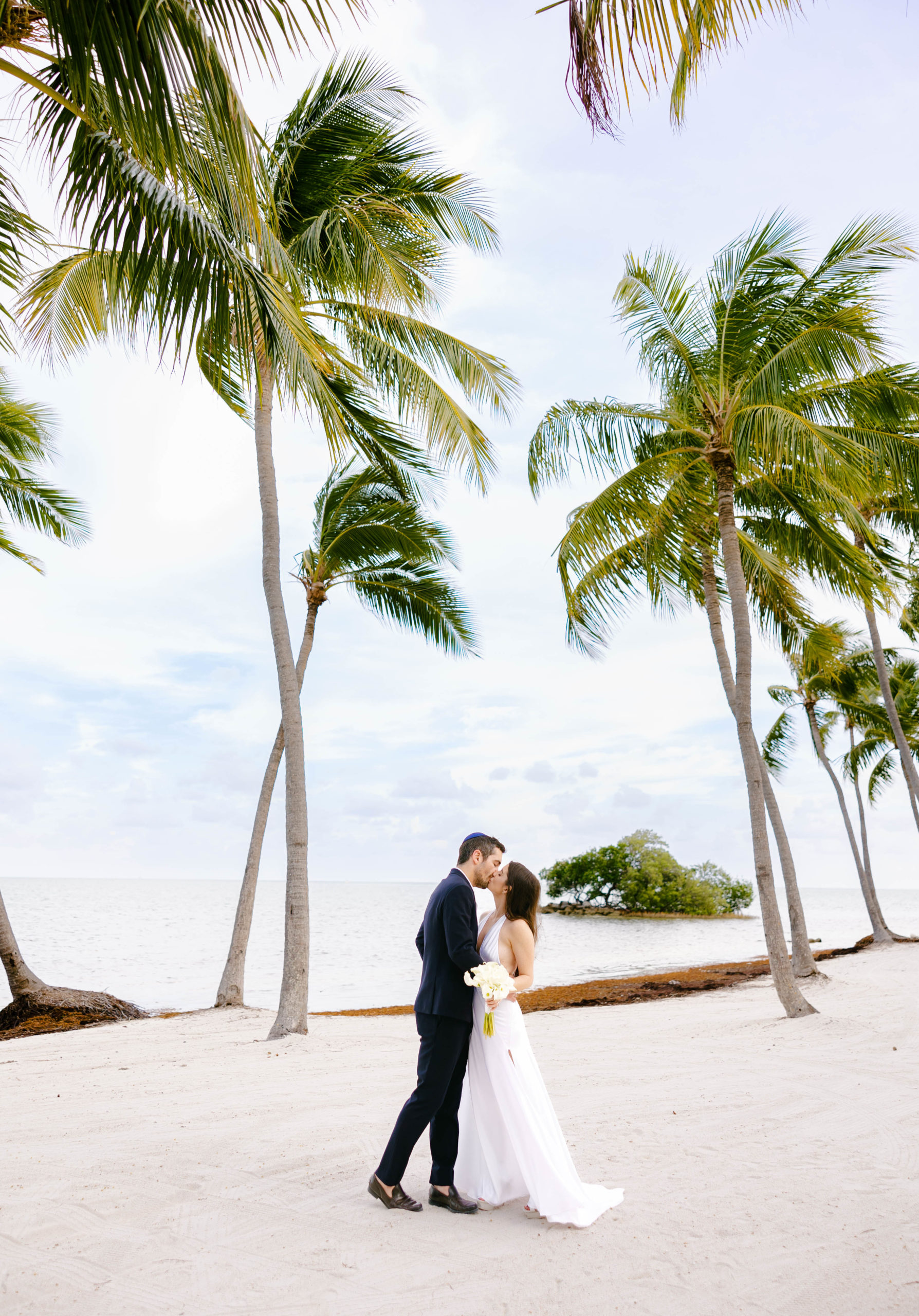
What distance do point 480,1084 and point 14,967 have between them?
10.6 metres

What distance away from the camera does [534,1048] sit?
866 centimetres

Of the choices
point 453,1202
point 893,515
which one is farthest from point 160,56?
point 893,515

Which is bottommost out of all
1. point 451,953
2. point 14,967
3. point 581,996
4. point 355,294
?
point 581,996

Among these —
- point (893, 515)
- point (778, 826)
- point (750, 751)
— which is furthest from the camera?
point (893, 515)

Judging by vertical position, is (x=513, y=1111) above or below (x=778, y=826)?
below

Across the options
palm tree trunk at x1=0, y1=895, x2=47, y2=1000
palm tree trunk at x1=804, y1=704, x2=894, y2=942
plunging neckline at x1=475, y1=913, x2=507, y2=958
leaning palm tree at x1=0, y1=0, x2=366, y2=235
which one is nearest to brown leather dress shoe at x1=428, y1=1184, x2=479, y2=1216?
plunging neckline at x1=475, y1=913, x2=507, y2=958

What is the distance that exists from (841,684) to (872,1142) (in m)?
19.1

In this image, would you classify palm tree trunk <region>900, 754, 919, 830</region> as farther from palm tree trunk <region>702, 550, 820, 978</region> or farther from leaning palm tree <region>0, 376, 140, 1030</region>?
leaning palm tree <region>0, 376, 140, 1030</region>

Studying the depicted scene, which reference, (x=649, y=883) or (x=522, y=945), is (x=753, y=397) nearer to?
(x=522, y=945)

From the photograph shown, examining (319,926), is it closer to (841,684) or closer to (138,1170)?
(841,684)

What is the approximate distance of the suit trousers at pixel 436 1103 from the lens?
13.1 feet

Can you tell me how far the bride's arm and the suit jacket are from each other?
200 millimetres

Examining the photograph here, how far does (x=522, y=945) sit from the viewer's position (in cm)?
425

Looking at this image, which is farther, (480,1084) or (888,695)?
(888,695)
